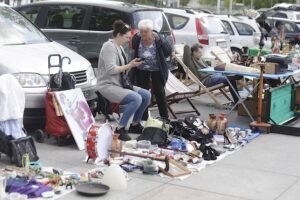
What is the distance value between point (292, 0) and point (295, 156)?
193 feet

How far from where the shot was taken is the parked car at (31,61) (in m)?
7.34

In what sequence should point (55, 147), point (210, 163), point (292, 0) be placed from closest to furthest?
1. point (210, 163)
2. point (55, 147)
3. point (292, 0)

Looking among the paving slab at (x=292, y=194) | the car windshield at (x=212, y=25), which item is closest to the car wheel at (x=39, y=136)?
the paving slab at (x=292, y=194)

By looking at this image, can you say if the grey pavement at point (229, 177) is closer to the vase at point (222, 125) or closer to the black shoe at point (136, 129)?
the vase at point (222, 125)

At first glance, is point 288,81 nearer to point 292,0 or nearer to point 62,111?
point 62,111

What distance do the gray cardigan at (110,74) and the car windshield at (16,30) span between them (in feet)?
4.36

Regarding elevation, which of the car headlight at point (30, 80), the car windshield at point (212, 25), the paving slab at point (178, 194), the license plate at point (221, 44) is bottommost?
the paving slab at point (178, 194)

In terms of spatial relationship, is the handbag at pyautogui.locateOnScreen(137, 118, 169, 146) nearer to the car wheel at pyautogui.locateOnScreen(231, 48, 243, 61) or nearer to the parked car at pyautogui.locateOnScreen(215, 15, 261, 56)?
the car wheel at pyautogui.locateOnScreen(231, 48, 243, 61)

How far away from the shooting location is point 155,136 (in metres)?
7.45

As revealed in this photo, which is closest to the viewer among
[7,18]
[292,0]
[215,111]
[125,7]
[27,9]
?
[7,18]

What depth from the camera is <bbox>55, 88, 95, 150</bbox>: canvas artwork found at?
715 cm

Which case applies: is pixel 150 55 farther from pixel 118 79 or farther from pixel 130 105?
pixel 130 105

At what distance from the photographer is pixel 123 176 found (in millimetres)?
5691

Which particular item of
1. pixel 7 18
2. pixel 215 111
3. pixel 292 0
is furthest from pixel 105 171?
pixel 292 0
